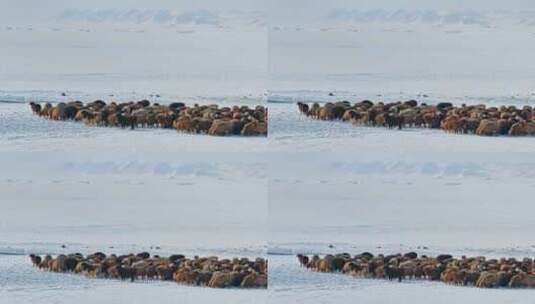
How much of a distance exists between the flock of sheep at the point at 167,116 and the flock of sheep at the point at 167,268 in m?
0.55

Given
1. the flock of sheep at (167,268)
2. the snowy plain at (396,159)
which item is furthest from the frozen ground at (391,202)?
the flock of sheep at (167,268)

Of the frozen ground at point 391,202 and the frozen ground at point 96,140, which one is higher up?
the frozen ground at point 96,140

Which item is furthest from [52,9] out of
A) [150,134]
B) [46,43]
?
[150,134]

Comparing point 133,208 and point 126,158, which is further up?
point 126,158

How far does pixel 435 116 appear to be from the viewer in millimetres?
4633

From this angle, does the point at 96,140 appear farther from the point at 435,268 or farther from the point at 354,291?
the point at 435,268

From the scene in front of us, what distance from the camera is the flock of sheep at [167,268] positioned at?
4629 millimetres

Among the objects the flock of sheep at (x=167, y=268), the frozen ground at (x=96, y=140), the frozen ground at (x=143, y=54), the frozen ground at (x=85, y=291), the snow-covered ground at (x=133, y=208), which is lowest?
the frozen ground at (x=85, y=291)

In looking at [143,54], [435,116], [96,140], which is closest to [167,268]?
[96,140]

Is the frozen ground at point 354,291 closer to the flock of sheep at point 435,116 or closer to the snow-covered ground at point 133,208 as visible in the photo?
the snow-covered ground at point 133,208

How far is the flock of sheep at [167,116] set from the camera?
15.3 feet

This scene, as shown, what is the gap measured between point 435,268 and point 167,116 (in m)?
1.30

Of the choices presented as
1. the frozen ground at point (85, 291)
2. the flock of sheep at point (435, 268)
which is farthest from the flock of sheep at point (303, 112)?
the frozen ground at point (85, 291)

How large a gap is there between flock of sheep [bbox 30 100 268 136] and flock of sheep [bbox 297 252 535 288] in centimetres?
61
